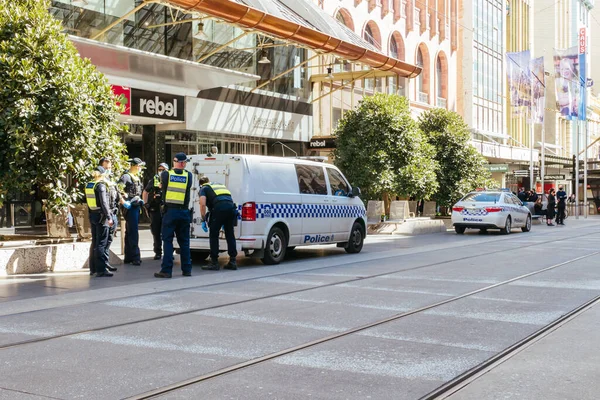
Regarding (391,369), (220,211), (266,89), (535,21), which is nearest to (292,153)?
(266,89)

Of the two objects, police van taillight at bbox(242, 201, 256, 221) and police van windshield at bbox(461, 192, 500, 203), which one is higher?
police van windshield at bbox(461, 192, 500, 203)

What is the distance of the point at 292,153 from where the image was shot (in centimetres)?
3203

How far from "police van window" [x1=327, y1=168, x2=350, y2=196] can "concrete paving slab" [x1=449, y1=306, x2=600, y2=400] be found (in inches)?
349

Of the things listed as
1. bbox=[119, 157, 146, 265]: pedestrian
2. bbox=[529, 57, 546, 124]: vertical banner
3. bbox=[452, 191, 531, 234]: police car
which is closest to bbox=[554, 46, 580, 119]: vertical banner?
bbox=[529, 57, 546, 124]: vertical banner

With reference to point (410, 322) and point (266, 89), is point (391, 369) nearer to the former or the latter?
point (410, 322)

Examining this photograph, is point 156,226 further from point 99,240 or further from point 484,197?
point 484,197

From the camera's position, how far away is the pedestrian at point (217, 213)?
12.5 m

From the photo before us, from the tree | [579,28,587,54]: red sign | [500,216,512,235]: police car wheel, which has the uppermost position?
[579,28,587,54]: red sign

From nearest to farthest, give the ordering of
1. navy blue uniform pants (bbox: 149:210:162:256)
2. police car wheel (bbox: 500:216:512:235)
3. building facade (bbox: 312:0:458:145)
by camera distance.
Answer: navy blue uniform pants (bbox: 149:210:162:256), police car wheel (bbox: 500:216:512:235), building facade (bbox: 312:0:458:145)

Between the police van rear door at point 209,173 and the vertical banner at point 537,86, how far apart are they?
104ft

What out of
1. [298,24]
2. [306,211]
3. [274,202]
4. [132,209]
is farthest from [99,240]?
[298,24]

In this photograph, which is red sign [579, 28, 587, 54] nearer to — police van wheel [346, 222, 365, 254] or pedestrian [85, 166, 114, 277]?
police van wheel [346, 222, 365, 254]

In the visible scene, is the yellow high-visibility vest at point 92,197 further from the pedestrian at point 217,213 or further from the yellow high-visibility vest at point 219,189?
the yellow high-visibility vest at point 219,189

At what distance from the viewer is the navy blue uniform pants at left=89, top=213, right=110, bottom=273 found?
459 inches
